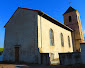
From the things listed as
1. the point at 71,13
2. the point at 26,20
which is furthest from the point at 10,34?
the point at 71,13

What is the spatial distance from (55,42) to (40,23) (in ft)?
12.5

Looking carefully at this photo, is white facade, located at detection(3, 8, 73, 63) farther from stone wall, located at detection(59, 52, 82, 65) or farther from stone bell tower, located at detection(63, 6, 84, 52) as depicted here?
stone bell tower, located at detection(63, 6, 84, 52)

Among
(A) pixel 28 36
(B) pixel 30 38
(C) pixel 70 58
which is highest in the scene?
(A) pixel 28 36

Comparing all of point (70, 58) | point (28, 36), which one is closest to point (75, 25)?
point (28, 36)

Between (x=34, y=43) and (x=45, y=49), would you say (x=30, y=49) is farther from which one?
(x=45, y=49)

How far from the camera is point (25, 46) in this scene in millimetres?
8961

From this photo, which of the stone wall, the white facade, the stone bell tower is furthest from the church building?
the stone bell tower

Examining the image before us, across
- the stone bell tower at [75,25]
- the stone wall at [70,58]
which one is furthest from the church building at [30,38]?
the stone bell tower at [75,25]

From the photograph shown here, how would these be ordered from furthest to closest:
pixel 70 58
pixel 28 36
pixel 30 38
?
1. pixel 28 36
2. pixel 30 38
3. pixel 70 58

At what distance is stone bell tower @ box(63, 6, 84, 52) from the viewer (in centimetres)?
1744

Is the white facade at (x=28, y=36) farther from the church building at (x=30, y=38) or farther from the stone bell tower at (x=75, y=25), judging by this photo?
the stone bell tower at (x=75, y=25)

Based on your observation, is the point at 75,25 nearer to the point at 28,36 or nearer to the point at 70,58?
the point at 28,36

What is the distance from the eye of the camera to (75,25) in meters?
18.7

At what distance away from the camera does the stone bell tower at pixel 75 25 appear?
17.4m
